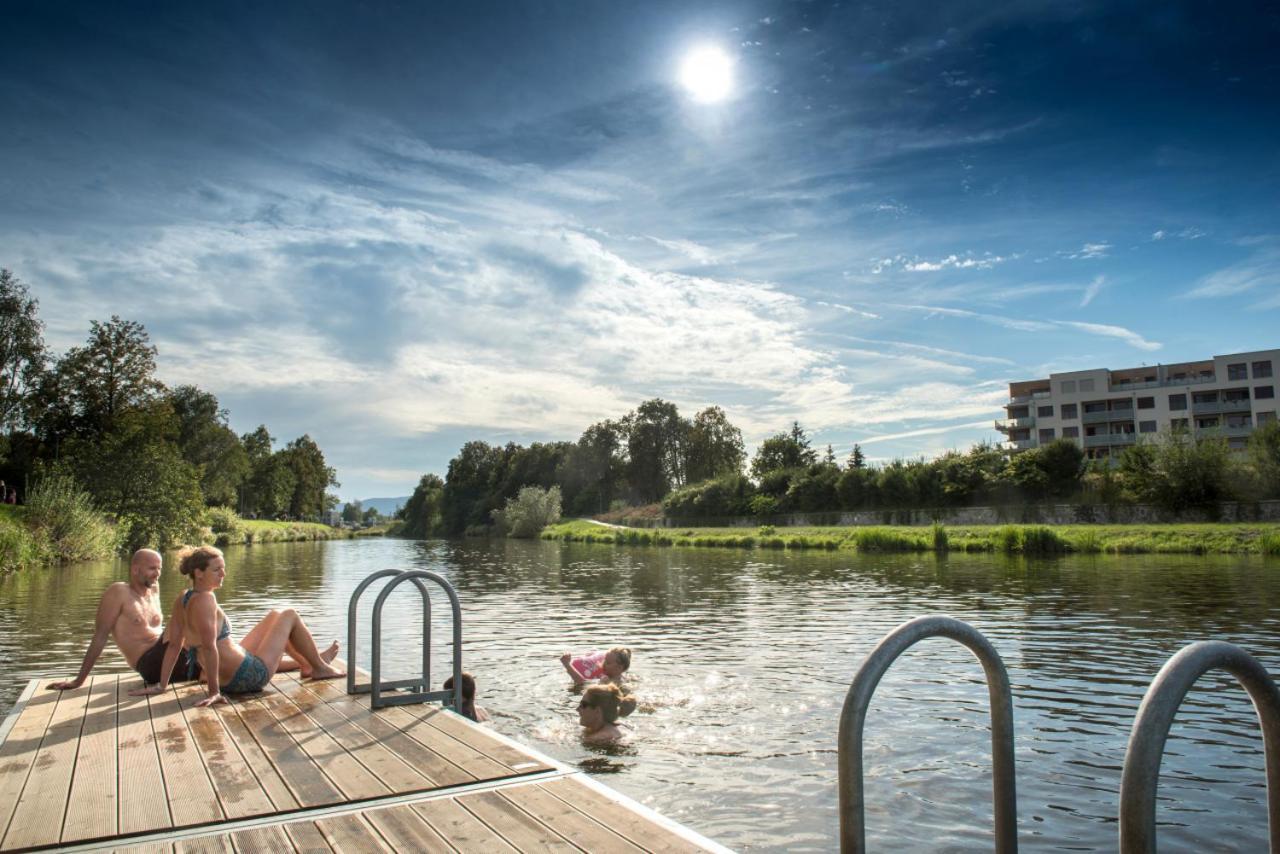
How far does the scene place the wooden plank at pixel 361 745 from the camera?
15.5 ft

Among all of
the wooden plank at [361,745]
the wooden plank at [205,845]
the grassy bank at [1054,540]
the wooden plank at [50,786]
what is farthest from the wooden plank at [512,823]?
the grassy bank at [1054,540]

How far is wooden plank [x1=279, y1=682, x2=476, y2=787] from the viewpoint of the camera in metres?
4.81

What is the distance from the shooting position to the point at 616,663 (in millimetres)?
10086

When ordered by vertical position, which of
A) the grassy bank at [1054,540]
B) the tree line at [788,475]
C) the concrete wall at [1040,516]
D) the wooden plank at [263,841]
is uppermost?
the tree line at [788,475]

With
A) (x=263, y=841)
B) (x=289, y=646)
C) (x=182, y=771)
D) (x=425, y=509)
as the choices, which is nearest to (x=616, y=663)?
(x=289, y=646)

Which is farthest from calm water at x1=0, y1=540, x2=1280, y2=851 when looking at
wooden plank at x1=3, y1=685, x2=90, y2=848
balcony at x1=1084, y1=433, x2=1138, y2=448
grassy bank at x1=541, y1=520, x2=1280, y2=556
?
balcony at x1=1084, y1=433, x2=1138, y2=448

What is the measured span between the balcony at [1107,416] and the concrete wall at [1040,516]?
1889 inches

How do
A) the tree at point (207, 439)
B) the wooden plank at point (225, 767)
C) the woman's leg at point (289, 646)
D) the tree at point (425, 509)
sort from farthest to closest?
the tree at point (425, 509)
the tree at point (207, 439)
the woman's leg at point (289, 646)
the wooden plank at point (225, 767)

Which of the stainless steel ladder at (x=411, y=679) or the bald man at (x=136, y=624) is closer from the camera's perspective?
the stainless steel ladder at (x=411, y=679)

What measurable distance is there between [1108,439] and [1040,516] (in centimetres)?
5094

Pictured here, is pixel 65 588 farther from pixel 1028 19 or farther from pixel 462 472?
pixel 462 472

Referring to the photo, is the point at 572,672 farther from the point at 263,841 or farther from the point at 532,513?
the point at 532,513

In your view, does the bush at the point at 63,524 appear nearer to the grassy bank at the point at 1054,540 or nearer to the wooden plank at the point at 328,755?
the grassy bank at the point at 1054,540

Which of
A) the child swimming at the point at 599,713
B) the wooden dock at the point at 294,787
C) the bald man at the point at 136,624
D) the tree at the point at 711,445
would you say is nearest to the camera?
the wooden dock at the point at 294,787
